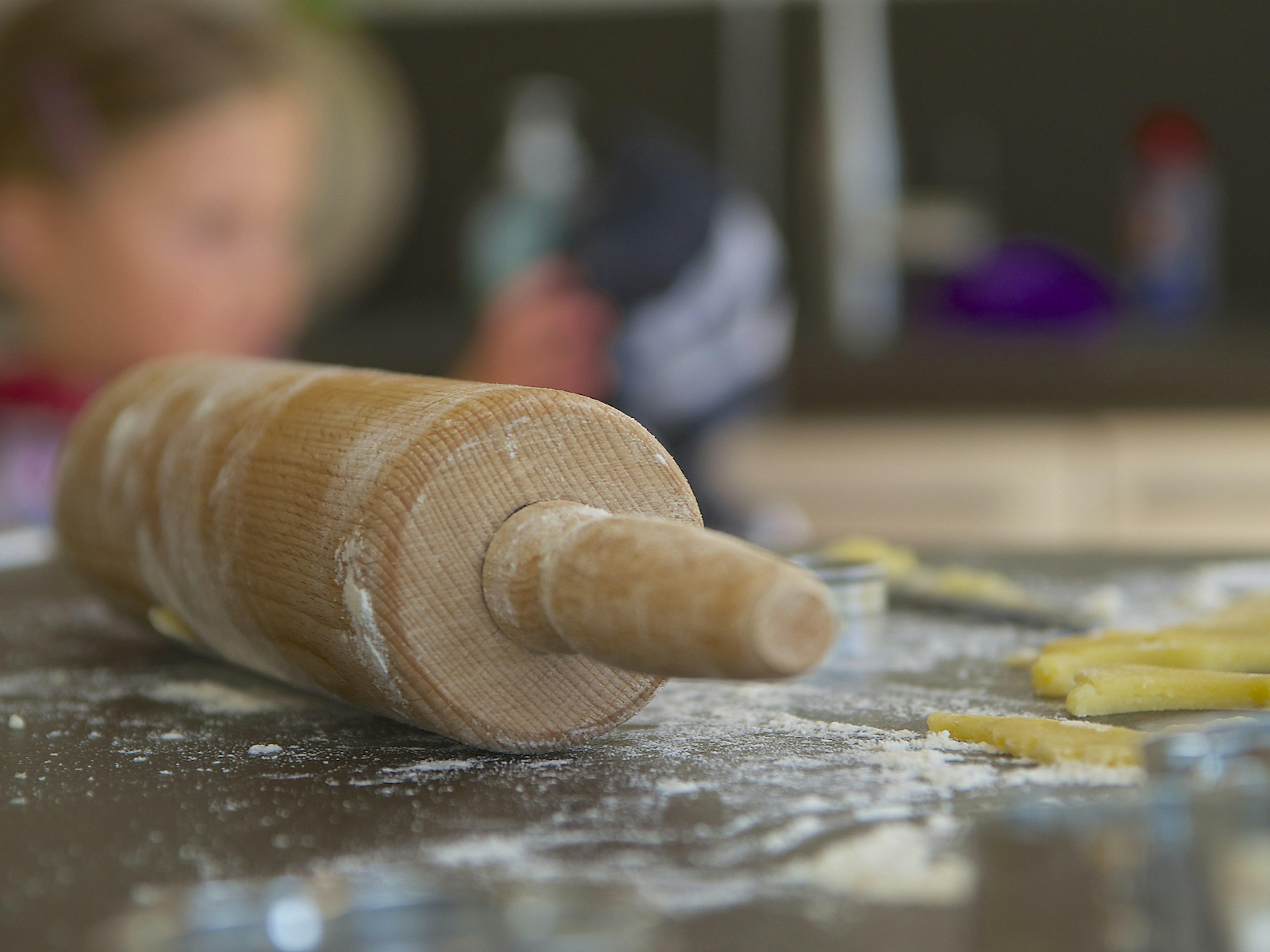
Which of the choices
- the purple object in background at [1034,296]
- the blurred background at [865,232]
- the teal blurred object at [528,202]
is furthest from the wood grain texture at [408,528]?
the purple object in background at [1034,296]

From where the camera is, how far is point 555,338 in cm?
166

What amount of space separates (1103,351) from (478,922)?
6.23 feet

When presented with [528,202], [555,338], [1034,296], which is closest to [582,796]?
[555,338]

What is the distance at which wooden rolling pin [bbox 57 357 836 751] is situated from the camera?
0.47 m

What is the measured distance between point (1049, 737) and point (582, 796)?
0.17 metres

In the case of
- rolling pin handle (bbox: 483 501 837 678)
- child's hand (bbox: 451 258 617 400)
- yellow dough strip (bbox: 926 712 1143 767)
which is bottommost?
yellow dough strip (bbox: 926 712 1143 767)

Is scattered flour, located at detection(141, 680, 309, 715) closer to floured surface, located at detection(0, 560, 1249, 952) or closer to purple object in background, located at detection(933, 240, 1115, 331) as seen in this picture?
floured surface, located at detection(0, 560, 1249, 952)

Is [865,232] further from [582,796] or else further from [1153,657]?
[582,796]

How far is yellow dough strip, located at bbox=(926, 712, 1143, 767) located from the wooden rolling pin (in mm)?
116

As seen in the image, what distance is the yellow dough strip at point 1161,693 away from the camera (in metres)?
0.59

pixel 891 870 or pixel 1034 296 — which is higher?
pixel 1034 296

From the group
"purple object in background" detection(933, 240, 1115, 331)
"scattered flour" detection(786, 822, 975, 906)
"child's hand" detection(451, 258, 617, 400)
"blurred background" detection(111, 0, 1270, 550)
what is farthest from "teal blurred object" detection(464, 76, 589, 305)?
"scattered flour" detection(786, 822, 975, 906)

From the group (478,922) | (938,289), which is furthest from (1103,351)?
(478,922)

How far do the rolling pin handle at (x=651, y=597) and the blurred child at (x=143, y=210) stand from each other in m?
1.11
